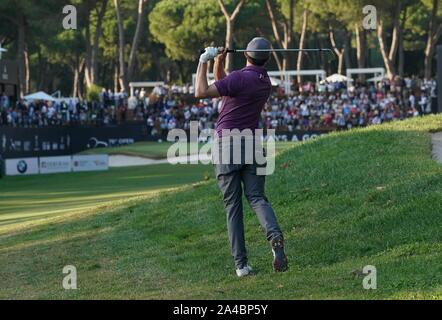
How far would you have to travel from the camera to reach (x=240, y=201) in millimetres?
9742

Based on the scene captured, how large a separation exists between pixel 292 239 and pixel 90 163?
94.5 ft

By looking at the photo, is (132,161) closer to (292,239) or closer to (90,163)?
(90,163)

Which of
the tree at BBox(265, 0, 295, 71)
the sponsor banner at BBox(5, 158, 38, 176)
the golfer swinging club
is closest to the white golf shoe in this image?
the golfer swinging club

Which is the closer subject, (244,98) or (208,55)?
(208,55)

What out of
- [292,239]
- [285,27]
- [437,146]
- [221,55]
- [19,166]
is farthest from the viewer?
[285,27]

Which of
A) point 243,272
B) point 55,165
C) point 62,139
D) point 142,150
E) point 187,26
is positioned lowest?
point 55,165

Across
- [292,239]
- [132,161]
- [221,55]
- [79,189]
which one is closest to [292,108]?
[132,161]

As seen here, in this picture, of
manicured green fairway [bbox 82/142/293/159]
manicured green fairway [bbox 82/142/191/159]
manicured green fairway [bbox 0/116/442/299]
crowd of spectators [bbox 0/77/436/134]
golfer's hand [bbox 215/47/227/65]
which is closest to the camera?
manicured green fairway [bbox 0/116/442/299]

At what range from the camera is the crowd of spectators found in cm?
4691

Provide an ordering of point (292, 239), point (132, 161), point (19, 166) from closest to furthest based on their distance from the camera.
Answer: point (292, 239) < point (19, 166) < point (132, 161)

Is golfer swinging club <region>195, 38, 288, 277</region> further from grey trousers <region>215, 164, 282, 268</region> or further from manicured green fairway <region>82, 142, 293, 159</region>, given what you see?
manicured green fairway <region>82, 142, 293, 159</region>

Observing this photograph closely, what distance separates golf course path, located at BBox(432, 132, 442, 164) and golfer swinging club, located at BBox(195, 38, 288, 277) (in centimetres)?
489

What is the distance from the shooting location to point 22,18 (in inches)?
2339

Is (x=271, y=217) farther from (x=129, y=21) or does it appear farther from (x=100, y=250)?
(x=129, y=21)
